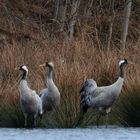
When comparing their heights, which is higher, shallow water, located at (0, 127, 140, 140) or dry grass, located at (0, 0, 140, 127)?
dry grass, located at (0, 0, 140, 127)

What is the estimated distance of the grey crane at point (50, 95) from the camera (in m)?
15.6

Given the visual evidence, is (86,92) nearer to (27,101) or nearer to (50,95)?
(50,95)

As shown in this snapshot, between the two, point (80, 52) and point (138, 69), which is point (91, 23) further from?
point (138, 69)

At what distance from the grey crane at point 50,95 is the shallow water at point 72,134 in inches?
45.4

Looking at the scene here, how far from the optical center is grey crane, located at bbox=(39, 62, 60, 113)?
613 inches

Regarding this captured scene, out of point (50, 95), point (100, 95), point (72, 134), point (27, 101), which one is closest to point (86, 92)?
point (100, 95)

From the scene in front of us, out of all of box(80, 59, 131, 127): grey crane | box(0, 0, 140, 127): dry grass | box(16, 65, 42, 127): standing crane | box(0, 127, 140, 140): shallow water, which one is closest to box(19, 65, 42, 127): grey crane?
box(16, 65, 42, 127): standing crane

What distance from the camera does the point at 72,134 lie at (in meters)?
13.7

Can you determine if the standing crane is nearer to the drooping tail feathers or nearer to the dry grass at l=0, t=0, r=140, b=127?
the dry grass at l=0, t=0, r=140, b=127

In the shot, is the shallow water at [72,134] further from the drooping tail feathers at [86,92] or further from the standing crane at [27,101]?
the drooping tail feathers at [86,92]

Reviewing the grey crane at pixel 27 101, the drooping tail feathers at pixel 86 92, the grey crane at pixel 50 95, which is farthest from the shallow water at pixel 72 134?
the grey crane at pixel 50 95

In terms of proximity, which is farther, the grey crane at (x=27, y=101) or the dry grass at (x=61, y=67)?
the dry grass at (x=61, y=67)

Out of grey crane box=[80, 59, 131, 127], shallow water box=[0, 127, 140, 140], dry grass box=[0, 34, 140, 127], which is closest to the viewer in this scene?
shallow water box=[0, 127, 140, 140]

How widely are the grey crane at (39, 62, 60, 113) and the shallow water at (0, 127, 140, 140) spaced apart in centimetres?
115
